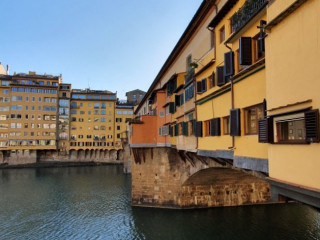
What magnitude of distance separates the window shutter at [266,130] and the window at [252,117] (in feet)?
3.58

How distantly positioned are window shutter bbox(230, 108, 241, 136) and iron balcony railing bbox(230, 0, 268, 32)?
3.01 meters

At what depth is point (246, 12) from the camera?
9.42 m

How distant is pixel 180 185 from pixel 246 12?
60.6 ft

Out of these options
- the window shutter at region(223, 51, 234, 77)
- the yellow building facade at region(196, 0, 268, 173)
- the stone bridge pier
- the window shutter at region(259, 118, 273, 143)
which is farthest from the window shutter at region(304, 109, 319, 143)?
the stone bridge pier

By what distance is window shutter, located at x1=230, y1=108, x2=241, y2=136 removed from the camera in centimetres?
993

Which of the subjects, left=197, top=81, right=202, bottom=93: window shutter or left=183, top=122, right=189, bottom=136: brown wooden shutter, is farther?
left=183, top=122, right=189, bottom=136: brown wooden shutter

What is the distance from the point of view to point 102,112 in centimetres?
8119

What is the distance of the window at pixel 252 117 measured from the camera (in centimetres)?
913

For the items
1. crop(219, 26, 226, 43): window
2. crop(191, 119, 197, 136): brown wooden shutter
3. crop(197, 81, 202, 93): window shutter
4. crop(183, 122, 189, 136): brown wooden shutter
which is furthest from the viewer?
crop(183, 122, 189, 136): brown wooden shutter

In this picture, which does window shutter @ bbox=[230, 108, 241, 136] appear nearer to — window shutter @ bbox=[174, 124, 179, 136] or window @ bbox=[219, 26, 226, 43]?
window @ bbox=[219, 26, 226, 43]

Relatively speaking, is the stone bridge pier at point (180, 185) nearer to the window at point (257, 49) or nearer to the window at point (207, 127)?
the window at point (207, 127)

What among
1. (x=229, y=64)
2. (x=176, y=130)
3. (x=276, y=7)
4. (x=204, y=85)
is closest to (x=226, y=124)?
(x=229, y=64)

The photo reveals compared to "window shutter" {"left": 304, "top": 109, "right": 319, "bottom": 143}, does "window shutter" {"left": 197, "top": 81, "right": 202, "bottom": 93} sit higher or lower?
higher

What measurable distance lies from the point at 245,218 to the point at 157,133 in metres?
11.2
